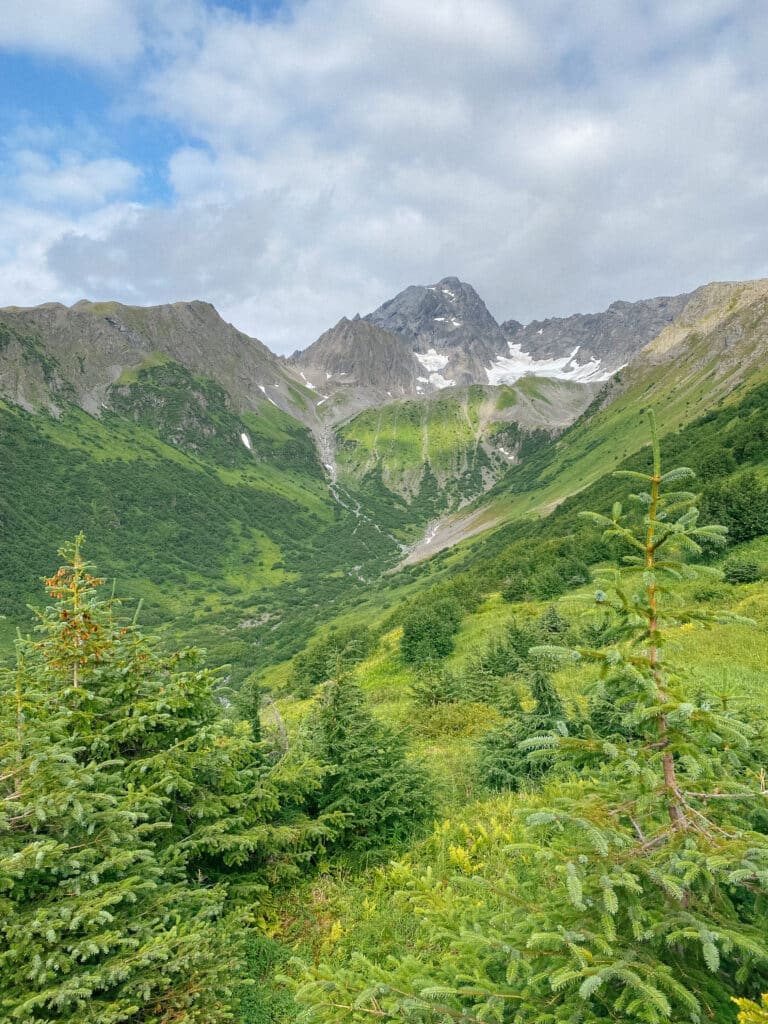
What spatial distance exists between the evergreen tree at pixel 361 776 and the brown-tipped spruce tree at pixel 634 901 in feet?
16.1

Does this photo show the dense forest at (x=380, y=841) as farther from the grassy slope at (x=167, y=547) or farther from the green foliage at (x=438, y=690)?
the grassy slope at (x=167, y=547)

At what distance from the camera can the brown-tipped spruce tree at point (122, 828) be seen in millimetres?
5656

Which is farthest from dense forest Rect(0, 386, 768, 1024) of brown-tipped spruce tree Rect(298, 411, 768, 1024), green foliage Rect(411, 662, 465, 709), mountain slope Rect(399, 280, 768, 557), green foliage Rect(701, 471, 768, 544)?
mountain slope Rect(399, 280, 768, 557)

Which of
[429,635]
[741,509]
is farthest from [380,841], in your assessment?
[741,509]

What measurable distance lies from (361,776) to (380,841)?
1.35 metres

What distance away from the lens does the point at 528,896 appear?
7.39m

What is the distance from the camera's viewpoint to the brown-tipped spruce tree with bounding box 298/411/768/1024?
4094 millimetres

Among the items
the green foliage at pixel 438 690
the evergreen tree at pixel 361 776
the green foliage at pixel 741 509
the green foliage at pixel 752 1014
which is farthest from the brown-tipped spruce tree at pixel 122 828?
the green foliage at pixel 741 509

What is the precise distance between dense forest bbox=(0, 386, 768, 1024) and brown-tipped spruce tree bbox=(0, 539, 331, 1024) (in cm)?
4

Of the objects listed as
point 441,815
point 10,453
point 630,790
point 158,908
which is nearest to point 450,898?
point 630,790

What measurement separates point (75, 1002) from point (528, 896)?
18.2 ft

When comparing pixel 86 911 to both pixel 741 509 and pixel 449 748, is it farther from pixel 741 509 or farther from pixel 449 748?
pixel 741 509

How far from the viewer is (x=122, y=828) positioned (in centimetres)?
687

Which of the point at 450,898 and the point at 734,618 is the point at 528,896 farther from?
the point at 734,618
